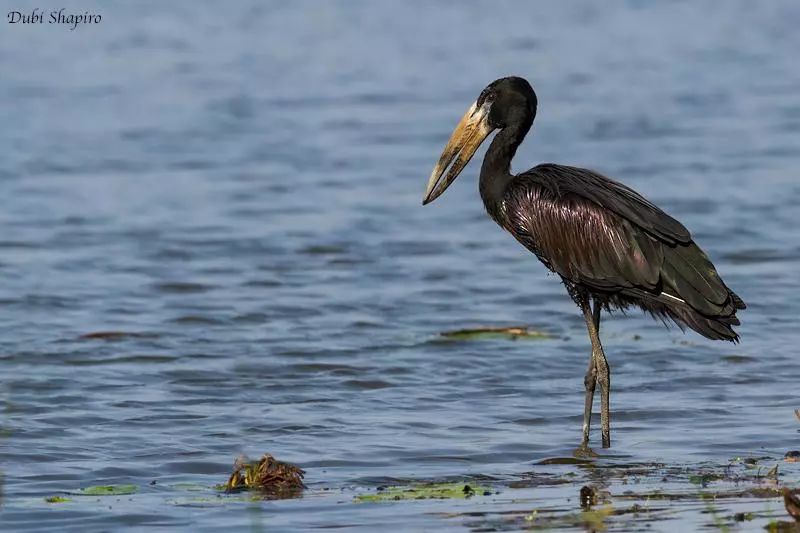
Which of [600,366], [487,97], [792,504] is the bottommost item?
[792,504]

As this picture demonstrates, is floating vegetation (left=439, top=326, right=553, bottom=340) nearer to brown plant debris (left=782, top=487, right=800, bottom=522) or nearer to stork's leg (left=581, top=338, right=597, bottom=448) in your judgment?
stork's leg (left=581, top=338, right=597, bottom=448)

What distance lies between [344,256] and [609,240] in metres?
5.66

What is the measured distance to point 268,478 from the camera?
316 inches

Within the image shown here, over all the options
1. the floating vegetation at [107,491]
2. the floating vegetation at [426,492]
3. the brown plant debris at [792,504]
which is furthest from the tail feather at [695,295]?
the floating vegetation at [107,491]

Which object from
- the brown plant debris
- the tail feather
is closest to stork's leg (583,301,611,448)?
the tail feather

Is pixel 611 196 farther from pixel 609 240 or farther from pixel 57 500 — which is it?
pixel 57 500

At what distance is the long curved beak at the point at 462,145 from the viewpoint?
10070mm

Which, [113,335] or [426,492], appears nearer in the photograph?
[426,492]

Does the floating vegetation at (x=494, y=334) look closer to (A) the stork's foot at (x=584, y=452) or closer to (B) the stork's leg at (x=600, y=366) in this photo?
(B) the stork's leg at (x=600, y=366)

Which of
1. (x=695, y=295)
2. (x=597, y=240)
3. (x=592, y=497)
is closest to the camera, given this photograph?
(x=592, y=497)

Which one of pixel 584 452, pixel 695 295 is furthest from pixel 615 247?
pixel 584 452

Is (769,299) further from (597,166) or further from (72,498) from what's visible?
(72,498)

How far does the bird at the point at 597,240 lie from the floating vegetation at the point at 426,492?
1.29m

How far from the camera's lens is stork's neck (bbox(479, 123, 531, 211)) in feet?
31.8
